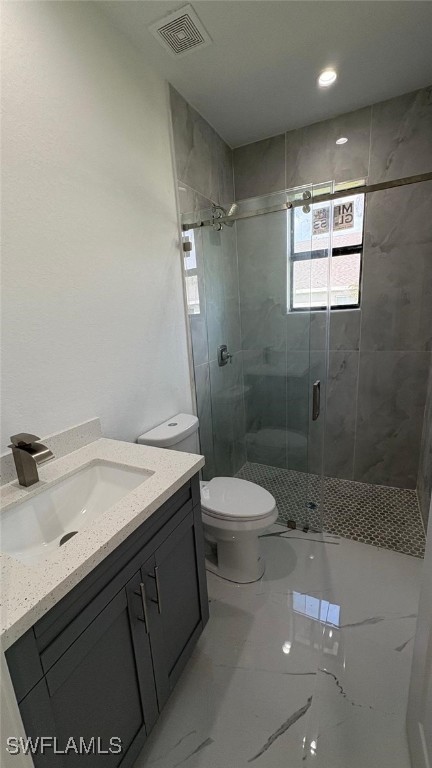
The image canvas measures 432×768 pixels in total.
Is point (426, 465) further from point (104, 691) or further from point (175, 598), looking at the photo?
point (104, 691)

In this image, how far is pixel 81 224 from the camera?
50.8 inches

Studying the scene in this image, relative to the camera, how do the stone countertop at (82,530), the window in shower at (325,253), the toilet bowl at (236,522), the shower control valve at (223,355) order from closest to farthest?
the stone countertop at (82,530)
the toilet bowl at (236,522)
the window in shower at (325,253)
the shower control valve at (223,355)

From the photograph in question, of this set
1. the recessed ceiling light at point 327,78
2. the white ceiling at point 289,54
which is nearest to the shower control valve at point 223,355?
the white ceiling at point 289,54

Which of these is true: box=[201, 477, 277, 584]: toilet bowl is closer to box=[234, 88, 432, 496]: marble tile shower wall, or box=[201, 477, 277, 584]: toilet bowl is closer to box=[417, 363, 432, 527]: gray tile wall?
box=[234, 88, 432, 496]: marble tile shower wall

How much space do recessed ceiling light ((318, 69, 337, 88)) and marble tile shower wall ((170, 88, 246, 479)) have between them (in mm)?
725

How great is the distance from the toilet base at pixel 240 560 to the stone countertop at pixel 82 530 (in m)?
0.82

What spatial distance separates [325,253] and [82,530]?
1902 millimetres

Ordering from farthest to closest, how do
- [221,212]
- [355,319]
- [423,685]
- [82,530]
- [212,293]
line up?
1. [355,319]
2. [212,293]
3. [221,212]
4. [423,685]
5. [82,530]

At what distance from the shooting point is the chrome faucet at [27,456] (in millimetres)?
996

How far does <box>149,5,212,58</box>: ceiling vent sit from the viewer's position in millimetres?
1341

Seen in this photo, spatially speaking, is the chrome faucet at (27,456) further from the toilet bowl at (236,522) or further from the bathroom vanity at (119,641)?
the toilet bowl at (236,522)

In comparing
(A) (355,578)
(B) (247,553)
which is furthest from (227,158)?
(A) (355,578)

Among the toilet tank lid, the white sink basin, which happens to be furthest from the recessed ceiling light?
the white sink basin

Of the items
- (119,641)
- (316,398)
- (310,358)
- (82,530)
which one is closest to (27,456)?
(82,530)
